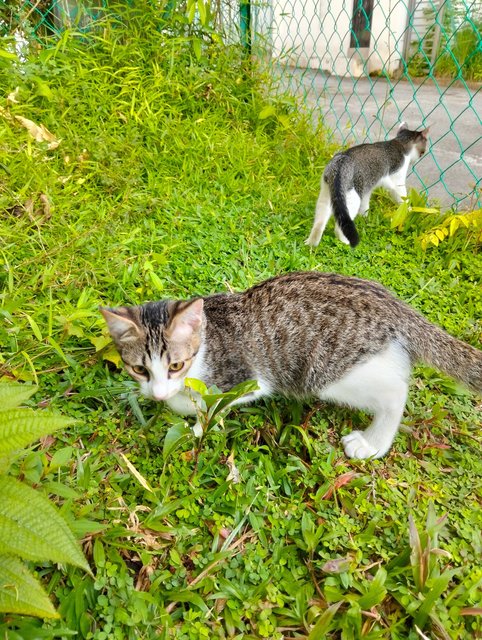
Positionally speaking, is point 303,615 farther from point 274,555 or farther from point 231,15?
point 231,15

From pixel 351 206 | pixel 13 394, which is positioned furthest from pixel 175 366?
pixel 351 206

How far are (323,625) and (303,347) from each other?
1.11 meters

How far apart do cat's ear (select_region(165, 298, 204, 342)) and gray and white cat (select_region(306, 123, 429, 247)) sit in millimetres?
1664

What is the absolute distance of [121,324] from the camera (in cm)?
198

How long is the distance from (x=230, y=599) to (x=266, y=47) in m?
5.52

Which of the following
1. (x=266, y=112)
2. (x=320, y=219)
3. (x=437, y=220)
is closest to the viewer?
(x=320, y=219)

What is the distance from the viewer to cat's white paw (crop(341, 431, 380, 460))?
2109 mm

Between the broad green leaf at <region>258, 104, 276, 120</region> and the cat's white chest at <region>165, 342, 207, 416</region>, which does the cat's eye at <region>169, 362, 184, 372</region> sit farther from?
the broad green leaf at <region>258, 104, 276, 120</region>

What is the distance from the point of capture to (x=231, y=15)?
5320 millimetres

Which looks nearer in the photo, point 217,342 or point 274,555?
point 274,555

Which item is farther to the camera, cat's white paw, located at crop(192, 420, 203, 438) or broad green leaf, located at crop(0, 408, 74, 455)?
cat's white paw, located at crop(192, 420, 203, 438)

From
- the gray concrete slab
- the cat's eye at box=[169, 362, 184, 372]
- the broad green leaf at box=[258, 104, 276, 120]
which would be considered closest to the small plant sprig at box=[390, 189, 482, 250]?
the gray concrete slab

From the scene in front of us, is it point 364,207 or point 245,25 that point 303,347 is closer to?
point 364,207

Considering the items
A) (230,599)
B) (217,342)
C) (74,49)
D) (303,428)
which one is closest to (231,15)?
(74,49)
